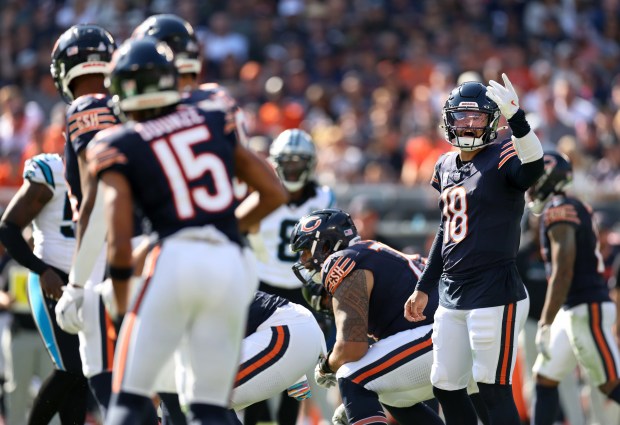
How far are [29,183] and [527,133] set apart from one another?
2.64 metres

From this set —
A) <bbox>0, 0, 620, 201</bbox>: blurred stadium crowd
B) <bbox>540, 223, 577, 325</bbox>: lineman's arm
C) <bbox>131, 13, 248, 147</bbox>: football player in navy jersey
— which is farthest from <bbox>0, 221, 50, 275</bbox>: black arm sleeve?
<bbox>0, 0, 620, 201</bbox>: blurred stadium crowd

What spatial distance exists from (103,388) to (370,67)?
1023cm

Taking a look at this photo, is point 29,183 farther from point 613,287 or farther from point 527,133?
point 613,287

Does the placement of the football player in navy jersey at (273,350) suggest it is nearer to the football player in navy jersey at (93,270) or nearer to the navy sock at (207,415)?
the football player in navy jersey at (93,270)

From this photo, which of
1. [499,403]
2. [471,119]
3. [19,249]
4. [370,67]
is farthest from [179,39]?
[370,67]

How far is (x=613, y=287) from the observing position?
10031 mm

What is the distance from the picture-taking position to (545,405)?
7.94 meters

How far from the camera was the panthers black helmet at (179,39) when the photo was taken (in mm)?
5980

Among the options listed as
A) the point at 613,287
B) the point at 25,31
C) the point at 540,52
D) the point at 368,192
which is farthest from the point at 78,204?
the point at 540,52

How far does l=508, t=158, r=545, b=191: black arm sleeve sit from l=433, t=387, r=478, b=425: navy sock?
110 centimetres

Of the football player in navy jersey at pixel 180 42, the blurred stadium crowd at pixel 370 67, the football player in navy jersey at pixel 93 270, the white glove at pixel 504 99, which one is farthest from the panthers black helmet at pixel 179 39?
the blurred stadium crowd at pixel 370 67

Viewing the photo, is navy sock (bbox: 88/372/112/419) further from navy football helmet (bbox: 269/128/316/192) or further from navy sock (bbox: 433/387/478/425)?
navy football helmet (bbox: 269/128/316/192)

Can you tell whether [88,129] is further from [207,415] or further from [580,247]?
[580,247]

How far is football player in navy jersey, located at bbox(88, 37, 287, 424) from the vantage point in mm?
4590
